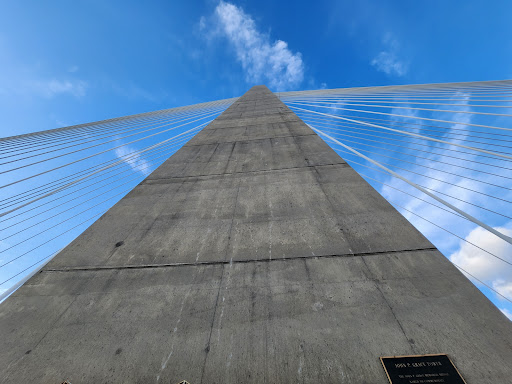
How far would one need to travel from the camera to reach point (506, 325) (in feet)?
6.95

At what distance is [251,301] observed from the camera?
2.49 m

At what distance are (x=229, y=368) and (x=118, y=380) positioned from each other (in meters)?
0.88

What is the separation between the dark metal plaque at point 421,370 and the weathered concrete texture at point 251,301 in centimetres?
5

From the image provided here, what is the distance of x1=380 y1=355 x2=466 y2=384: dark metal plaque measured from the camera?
72.7 inches

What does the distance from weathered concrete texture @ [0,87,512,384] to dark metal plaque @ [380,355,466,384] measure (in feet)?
0.18

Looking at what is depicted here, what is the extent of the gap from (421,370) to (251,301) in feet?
4.80

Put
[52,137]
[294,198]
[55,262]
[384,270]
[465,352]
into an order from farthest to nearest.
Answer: [52,137]
[294,198]
[55,262]
[384,270]
[465,352]

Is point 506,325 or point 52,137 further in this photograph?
point 52,137

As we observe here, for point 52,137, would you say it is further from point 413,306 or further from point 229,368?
point 413,306

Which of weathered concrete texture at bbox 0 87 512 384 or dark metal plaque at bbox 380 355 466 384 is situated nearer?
dark metal plaque at bbox 380 355 466 384

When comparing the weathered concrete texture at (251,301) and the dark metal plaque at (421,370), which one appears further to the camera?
the weathered concrete texture at (251,301)

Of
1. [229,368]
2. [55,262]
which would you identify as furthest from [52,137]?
[229,368]

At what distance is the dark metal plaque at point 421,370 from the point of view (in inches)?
72.7

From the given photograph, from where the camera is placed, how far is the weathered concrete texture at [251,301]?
2.02 metres
